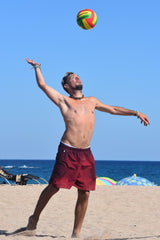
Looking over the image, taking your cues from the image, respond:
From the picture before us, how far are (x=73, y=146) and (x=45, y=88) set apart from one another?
2.67ft

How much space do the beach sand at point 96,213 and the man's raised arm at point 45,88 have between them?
1840mm

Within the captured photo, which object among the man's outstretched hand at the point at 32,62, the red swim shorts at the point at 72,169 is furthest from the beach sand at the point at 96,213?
the man's outstretched hand at the point at 32,62

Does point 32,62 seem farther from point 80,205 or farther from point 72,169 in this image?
point 80,205

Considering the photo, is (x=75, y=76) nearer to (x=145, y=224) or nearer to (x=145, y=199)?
(x=145, y=224)

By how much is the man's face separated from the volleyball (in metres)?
1.26

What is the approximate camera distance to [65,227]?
8.20m

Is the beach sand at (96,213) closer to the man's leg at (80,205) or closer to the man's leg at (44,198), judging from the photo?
the man's leg at (44,198)

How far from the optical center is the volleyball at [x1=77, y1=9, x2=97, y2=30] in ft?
23.0

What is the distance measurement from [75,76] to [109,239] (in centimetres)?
235

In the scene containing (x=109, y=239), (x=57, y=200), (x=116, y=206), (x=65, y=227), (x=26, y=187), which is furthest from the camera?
(x=26, y=187)

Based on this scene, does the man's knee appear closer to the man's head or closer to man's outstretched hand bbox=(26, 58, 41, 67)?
the man's head

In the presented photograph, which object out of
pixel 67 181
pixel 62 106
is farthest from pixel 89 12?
pixel 67 181

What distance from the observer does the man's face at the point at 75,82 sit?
19.9 feet

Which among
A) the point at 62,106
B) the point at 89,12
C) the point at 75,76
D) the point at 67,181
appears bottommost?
the point at 67,181
